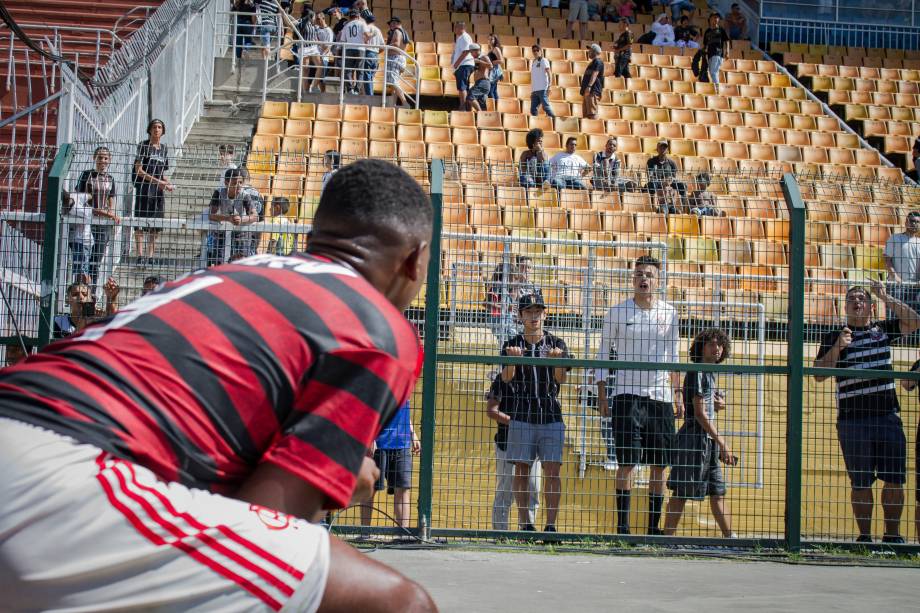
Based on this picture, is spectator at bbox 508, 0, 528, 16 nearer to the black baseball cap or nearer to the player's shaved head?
the black baseball cap

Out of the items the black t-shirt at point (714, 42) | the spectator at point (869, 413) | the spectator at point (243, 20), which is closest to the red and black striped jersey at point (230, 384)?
the spectator at point (869, 413)

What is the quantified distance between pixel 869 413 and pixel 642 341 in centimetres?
161

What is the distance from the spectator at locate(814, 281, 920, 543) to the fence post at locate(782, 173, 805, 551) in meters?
0.23

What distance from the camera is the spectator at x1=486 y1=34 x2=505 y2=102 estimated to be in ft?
58.0

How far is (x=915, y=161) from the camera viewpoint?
1645 cm

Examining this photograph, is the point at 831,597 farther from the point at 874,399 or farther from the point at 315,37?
the point at 315,37

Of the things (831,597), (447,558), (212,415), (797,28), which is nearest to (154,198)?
(447,558)

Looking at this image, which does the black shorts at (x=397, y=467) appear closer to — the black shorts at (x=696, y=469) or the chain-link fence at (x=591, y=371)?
the chain-link fence at (x=591, y=371)

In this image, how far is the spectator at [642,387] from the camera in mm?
6812

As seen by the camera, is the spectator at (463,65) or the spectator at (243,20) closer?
the spectator at (463,65)

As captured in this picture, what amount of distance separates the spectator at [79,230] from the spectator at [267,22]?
10.4 meters

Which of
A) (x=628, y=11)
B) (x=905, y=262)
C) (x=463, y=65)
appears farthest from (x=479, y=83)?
(x=905, y=262)

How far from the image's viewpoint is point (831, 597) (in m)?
5.58

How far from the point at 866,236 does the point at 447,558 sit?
6080 millimetres
